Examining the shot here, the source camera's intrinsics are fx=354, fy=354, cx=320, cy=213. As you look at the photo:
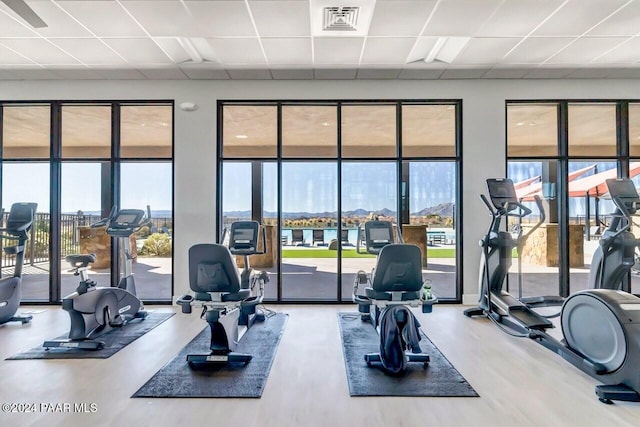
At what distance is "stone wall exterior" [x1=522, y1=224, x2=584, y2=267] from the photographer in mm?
5945

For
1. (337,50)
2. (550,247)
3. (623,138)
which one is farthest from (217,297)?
(623,138)

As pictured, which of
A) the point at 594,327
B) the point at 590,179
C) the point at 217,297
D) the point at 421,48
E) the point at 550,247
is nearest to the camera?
the point at 594,327

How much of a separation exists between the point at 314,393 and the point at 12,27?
510cm

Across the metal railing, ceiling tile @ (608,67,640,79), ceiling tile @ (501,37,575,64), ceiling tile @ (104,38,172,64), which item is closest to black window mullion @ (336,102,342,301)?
ceiling tile @ (501,37,575,64)

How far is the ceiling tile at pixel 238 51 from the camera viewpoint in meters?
4.38

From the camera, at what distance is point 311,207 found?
18.9 feet

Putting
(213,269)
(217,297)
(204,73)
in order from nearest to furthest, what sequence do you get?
(213,269) → (217,297) → (204,73)

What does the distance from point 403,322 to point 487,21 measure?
337 cm

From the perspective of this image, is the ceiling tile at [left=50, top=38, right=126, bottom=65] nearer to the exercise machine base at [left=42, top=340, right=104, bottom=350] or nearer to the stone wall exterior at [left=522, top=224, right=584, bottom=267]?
the exercise machine base at [left=42, top=340, right=104, bottom=350]

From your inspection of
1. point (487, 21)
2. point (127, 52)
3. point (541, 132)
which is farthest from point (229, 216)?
point (541, 132)

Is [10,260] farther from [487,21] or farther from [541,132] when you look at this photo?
[541,132]

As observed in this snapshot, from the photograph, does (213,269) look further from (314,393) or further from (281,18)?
(281,18)

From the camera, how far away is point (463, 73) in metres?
5.30

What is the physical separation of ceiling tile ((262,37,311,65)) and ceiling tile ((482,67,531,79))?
275 centimetres
